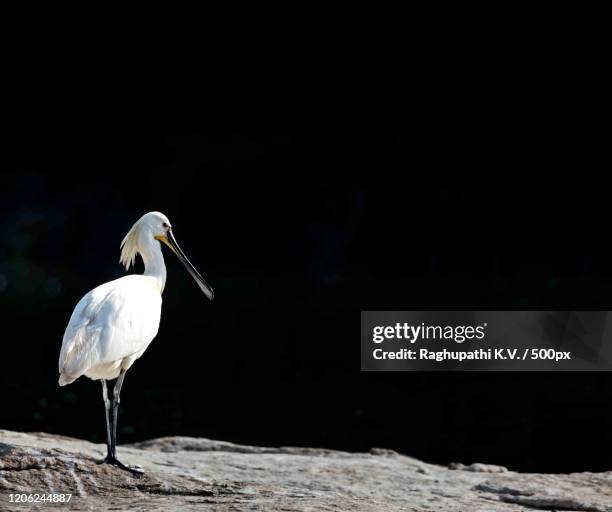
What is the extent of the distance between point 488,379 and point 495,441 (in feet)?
10.4

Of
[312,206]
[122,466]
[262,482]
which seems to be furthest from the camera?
[312,206]

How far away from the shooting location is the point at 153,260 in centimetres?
674

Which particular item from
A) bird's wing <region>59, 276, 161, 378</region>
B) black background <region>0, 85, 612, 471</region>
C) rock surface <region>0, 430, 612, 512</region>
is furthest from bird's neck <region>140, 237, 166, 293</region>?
black background <region>0, 85, 612, 471</region>

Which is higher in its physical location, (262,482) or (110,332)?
(110,332)

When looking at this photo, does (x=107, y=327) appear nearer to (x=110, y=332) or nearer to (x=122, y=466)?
(x=110, y=332)

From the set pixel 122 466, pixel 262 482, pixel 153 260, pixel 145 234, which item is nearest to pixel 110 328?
pixel 122 466

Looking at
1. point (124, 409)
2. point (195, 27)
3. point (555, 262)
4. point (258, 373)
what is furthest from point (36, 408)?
point (195, 27)

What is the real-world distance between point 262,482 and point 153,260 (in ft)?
→ 5.09

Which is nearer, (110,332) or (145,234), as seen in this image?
(110,332)

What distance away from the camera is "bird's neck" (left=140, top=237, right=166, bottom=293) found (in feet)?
22.0

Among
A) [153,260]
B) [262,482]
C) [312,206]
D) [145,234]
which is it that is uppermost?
[312,206]

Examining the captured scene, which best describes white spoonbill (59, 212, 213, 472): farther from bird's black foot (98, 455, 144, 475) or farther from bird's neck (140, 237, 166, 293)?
bird's neck (140, 237, 166, 293)

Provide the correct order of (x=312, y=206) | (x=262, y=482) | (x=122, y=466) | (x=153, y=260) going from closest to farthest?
(x=122, y=466)
(x=262, y=482)
(x=153, y=260)
(x=312, y=206)

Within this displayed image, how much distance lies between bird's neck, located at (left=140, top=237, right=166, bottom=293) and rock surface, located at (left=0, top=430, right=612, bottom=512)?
1.14 m
